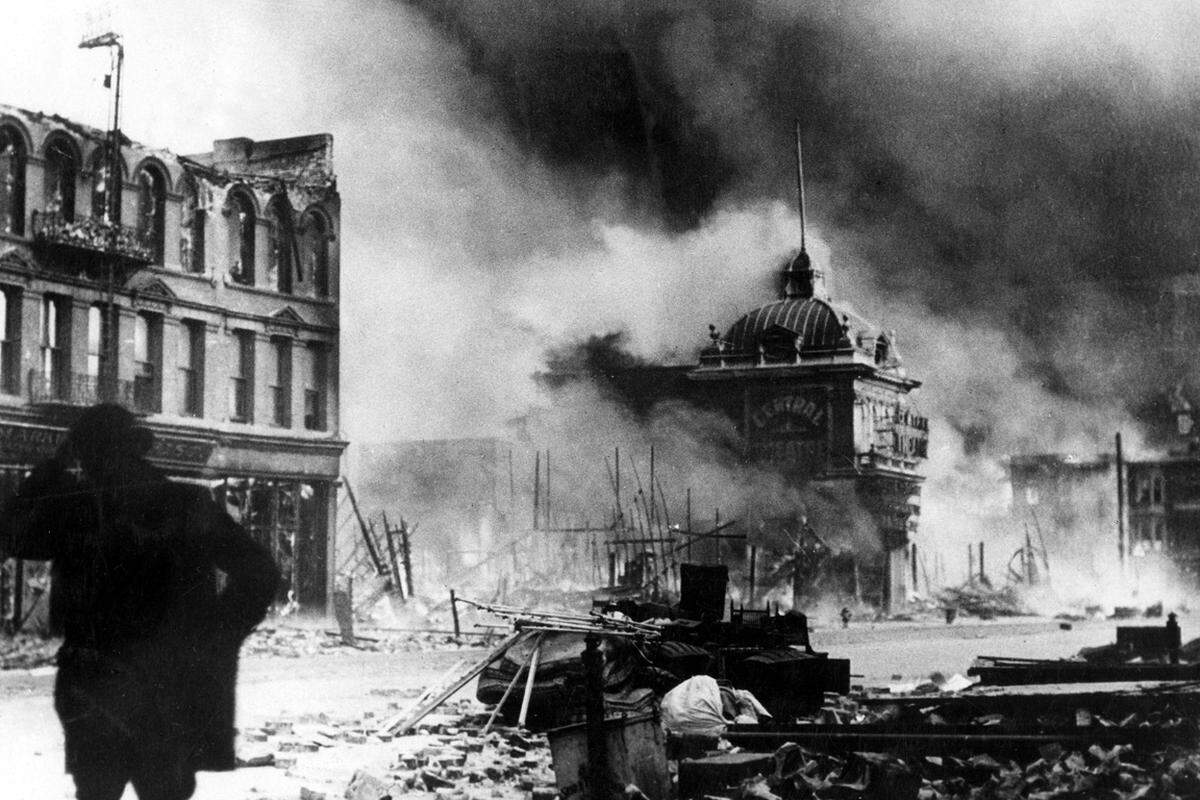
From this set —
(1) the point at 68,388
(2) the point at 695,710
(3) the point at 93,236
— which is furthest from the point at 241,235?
(2) the point at 695,710

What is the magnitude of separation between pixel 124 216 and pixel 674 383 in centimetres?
1636

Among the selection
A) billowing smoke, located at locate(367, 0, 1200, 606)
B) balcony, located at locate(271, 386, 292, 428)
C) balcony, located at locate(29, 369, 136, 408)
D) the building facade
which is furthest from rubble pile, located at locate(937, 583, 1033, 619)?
balcony, located at locate(29, 369, 136, 408)

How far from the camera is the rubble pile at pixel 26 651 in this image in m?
18.3

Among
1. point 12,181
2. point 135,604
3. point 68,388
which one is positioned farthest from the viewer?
point 12,181

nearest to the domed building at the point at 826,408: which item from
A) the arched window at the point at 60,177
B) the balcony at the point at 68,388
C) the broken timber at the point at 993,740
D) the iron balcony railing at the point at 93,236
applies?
the iron balcony railing at the point at 93,236

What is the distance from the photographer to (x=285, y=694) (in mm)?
16609

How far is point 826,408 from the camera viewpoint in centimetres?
3434

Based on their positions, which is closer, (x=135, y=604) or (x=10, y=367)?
(x=135, y=604)

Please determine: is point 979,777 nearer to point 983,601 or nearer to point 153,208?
point 153,208

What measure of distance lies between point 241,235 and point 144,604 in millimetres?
17012

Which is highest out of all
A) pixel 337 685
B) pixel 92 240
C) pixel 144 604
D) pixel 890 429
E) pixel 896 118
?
pixel 896 118

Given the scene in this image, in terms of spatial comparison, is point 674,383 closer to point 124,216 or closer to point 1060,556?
point 124,216

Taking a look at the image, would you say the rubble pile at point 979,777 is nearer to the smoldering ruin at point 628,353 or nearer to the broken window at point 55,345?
the smoldering ruin at point 628,353

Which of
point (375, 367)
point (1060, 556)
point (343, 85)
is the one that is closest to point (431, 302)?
point (375, 367)
